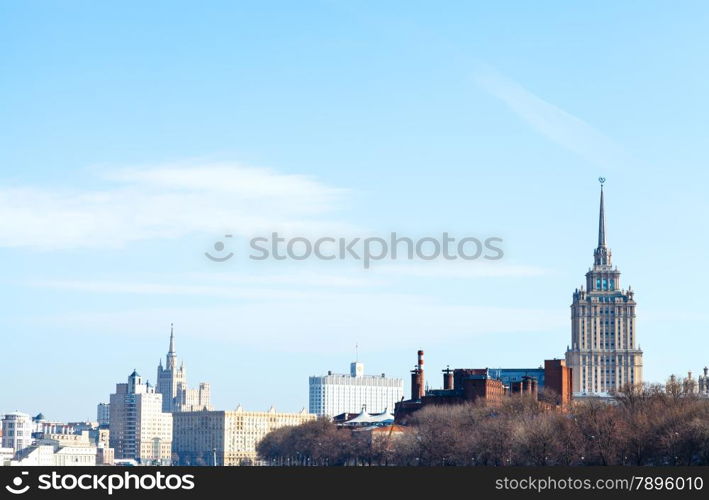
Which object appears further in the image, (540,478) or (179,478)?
(540,478)

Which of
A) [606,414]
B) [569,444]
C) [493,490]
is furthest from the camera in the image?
[606,414]

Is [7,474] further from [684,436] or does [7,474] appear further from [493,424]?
[493,424]

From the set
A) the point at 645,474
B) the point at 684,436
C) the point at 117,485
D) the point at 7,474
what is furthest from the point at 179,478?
the point at 684,436

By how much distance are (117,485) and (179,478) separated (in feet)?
12.9

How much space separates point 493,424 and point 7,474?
4260 inches

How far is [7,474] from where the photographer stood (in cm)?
9712

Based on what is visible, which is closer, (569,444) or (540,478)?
(540,478)

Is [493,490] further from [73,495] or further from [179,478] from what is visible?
[73,495]

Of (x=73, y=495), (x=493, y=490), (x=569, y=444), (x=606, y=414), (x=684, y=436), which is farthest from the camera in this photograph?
(x=606, y=414)

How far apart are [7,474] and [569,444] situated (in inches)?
3449

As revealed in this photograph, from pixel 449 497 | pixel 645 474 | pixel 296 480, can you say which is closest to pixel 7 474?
pixel 296 480

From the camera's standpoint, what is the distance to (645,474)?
104 metres

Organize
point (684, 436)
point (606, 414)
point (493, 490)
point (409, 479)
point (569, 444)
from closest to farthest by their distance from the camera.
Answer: point (493, 490) → point (409, 479) → point (684, 436) → point (569, 444) → point (606, 414)

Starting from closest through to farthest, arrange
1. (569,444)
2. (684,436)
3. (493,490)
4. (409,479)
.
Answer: (493,490)
(409,479)
(684,436)
(569,444)
